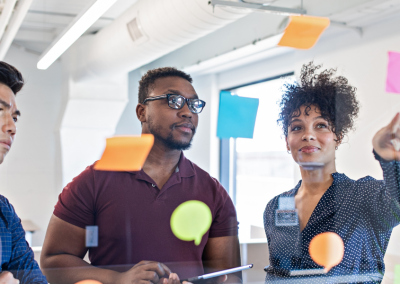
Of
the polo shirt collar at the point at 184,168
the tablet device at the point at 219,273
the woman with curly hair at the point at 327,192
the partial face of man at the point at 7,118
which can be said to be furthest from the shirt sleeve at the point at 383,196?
the partial face of man at the point at 7,118

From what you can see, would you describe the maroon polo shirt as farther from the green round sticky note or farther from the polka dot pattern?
the polka dot pattern

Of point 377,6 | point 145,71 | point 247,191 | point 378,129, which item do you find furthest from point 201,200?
point 377,6

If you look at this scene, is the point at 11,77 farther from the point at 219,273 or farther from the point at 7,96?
the point at 219,273

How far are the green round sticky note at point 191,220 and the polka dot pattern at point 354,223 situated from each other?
25 cm

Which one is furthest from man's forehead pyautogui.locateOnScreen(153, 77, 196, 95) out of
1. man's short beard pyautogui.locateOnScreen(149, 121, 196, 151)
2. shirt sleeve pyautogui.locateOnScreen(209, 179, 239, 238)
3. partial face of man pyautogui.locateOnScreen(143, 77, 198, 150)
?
shirt sleeve pyautogui.locateOnScreen(209, 179, 239, 238)

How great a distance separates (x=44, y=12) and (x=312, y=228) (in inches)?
42.4

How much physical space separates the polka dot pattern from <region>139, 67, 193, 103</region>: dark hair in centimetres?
60

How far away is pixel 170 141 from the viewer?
4.09 feet

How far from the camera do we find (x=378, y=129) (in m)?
1.33

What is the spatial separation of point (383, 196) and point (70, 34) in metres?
1.06

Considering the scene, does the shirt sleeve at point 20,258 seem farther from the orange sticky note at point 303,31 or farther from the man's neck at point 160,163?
the orange sticky note at point 303,31

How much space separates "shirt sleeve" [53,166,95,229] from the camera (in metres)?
1.15

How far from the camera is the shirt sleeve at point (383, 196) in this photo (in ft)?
3.70

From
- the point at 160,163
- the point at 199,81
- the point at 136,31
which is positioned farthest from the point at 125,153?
the point at 136,31
